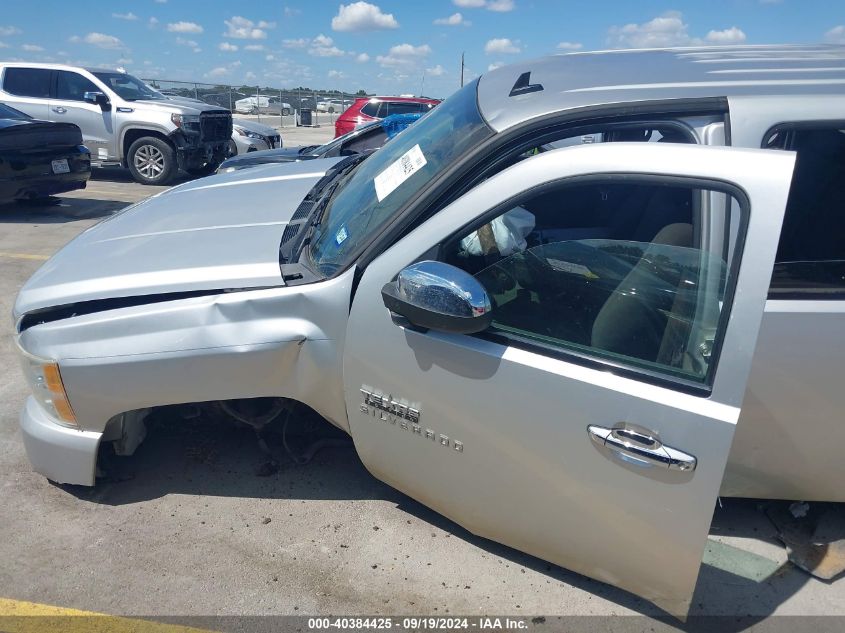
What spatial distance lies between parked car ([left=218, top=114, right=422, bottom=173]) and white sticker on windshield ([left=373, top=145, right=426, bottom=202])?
14.9 ft

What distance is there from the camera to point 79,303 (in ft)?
7.86

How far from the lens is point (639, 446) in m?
1.80

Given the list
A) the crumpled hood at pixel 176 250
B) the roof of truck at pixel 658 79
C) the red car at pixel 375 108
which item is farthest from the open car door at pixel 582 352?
the red car at pixel 375 108

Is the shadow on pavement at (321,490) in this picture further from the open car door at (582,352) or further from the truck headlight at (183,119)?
the truck headlight at (183,119)

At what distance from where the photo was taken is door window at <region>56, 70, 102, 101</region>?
11125 mm

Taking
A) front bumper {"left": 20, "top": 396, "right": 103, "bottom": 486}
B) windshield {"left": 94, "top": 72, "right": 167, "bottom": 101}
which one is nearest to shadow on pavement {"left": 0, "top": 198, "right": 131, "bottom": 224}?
windshield {"left": 94, "top": 72, "right": 167, "bottom": 101}

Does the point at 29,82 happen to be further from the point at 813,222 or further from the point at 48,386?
the point at 813,222

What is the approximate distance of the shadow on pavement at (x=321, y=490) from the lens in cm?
229

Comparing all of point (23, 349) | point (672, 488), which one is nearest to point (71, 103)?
point (23, 349)

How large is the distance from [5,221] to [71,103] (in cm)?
400

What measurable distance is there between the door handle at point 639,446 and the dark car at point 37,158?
326 inches

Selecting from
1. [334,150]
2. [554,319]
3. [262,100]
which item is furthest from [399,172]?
[262,100]

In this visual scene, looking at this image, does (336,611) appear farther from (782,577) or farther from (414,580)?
(782,577)

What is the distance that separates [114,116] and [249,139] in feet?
8.38
